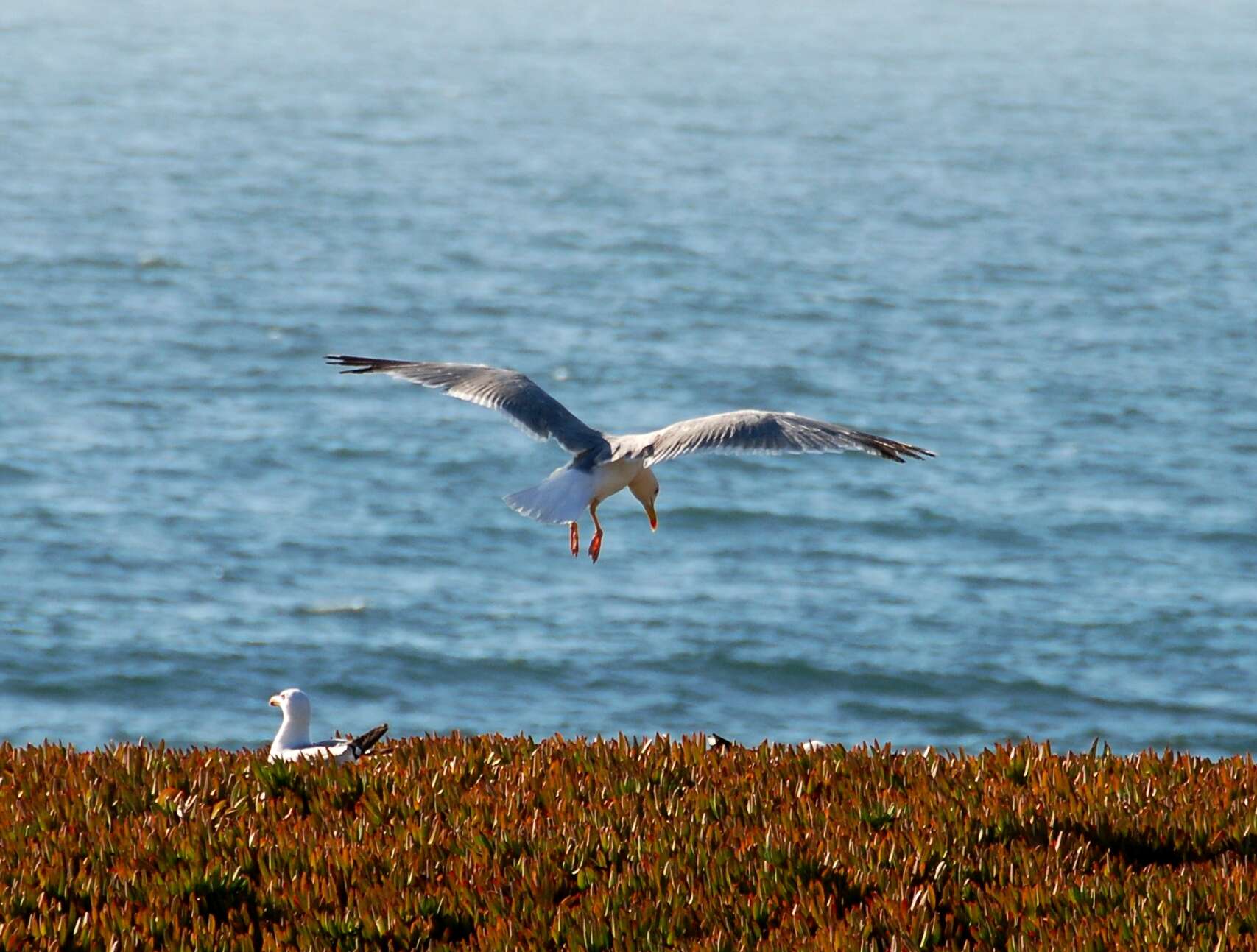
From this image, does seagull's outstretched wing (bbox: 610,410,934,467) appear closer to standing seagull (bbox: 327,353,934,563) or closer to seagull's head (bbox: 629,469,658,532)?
standing seagull (bbox: 327,353,934,563)

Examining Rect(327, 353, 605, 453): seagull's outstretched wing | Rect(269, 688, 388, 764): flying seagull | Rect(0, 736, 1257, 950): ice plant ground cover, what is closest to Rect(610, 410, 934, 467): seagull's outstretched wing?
Rect(327, 353, 605, 453): seagull's outstretched wing

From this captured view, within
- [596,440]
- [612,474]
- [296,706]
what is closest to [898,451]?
[612,474]

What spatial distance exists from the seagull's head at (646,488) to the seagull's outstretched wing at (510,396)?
382mm

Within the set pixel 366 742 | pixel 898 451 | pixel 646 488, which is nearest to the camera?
pixel 366 742

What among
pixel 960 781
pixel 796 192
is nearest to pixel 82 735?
pixel 960 781

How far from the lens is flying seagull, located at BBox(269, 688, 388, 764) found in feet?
30.7

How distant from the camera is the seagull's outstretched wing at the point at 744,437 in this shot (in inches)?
423

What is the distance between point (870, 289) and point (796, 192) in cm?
1969

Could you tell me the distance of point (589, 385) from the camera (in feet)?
145

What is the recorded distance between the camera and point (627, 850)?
7.55 metres

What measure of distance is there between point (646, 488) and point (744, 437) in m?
1.27

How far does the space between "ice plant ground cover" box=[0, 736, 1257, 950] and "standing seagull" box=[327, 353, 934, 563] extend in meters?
1.99

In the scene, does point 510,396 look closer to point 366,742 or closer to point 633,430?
point 366,742

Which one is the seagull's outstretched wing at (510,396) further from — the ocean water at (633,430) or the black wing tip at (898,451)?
the ocean water at (633,430)
